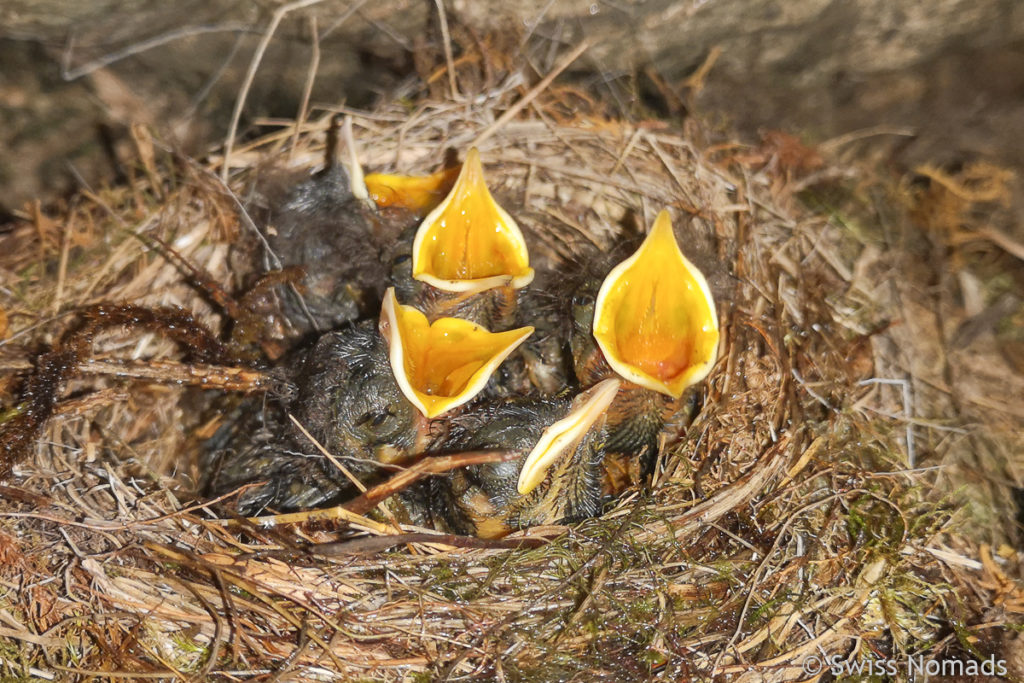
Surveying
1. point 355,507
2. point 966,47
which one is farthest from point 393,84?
point 966,47

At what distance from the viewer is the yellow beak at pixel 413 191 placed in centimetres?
166

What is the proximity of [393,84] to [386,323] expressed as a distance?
3.17ft

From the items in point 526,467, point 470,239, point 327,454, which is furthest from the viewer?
point 470,239

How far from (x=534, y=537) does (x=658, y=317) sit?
0.45 meters

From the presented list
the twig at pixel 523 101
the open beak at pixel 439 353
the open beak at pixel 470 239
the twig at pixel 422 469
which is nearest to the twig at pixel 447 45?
the twig at pixel 523 101

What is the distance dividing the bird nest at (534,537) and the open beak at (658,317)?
0.57 feet

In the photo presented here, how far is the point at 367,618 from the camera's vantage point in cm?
127

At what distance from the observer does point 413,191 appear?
1675 mm

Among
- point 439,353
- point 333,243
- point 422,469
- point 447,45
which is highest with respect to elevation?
point 447,45

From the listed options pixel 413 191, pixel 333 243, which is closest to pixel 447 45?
pixel 413 191

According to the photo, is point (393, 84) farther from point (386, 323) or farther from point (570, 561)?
point (570, 561)

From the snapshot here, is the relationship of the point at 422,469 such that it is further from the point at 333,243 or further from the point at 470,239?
the point at 333,243

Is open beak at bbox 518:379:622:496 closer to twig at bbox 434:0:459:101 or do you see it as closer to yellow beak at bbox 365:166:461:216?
yellow beak at bbox 365:166:461:216

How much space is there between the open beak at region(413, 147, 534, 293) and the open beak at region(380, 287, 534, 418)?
8 cm
